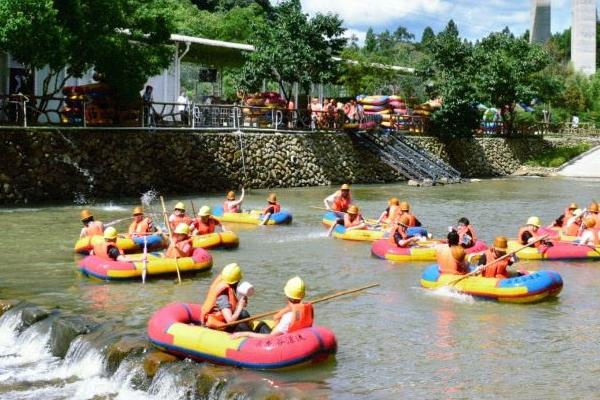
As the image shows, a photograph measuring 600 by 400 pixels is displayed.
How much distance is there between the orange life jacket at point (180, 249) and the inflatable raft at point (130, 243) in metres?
1.67

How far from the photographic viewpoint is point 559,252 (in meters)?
17.4

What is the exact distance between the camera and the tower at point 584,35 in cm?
6519

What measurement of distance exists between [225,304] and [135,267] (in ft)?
16.0

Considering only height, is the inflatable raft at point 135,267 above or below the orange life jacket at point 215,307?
below

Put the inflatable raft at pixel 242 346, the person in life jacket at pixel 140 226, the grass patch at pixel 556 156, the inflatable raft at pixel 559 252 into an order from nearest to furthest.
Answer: the inflatable raft at pixel 242 346 → the inflatable raft at pixel 559 252 → the person in life jacket at pixel 140 226 → the grass patch at pixel 556 156

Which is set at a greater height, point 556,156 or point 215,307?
point 556,156

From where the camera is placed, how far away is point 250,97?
→ 3528cm

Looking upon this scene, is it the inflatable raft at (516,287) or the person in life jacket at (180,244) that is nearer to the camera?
the inflatable raft at (516,287)

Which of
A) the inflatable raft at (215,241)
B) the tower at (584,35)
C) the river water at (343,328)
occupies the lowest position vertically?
the river water at (343,328)

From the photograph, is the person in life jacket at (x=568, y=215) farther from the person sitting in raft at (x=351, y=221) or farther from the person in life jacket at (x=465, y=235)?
the person sitting in raft at (x=351, y=221)

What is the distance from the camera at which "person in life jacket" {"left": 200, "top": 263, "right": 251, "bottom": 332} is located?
33.8ft

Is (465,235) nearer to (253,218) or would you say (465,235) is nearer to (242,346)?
(253,218)

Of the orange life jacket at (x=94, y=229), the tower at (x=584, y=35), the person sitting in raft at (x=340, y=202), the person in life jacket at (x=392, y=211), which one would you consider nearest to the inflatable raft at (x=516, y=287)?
the person in life jacket at (x=392, y=211)

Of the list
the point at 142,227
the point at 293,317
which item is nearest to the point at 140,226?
the point at 142,227
